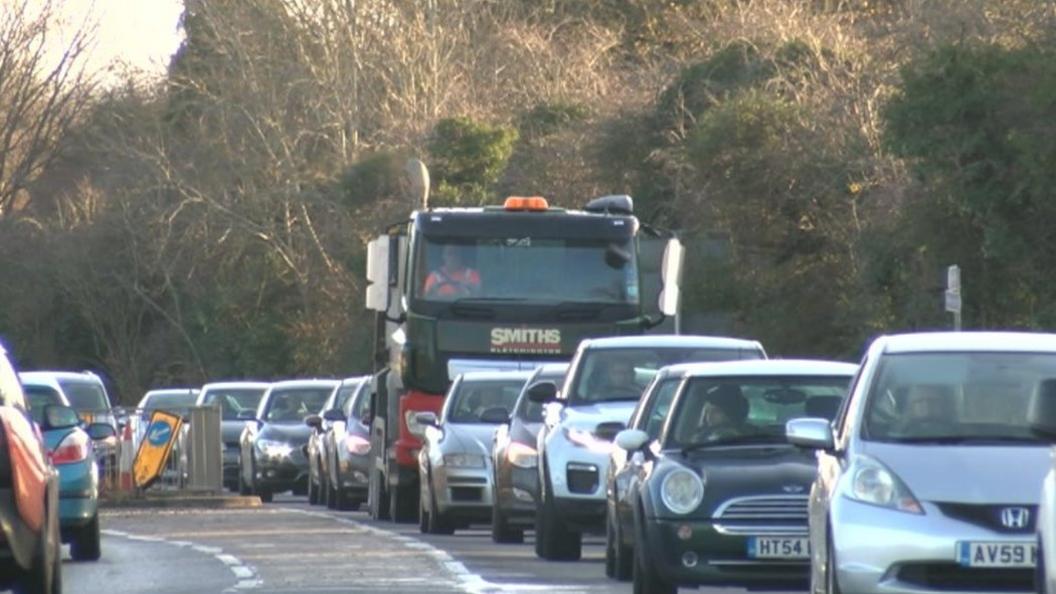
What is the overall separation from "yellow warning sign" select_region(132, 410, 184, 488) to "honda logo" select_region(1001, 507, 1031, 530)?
23416 mm

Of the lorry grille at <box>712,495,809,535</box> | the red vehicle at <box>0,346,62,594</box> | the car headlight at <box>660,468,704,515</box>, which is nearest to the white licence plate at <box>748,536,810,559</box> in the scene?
the lorry grille at <box>712,495,809,535</box>

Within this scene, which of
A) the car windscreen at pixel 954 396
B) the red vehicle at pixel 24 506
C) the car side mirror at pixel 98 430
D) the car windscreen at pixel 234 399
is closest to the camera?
the car windscreen at pixel 954 396

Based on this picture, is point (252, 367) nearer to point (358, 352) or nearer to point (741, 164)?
point (358, 352)

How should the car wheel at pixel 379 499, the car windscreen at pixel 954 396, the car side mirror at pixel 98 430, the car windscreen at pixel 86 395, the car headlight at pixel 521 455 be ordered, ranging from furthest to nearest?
the car windscreen at pixel 86 395, the car wheel at pixel 379 499, the car headlight at pixel 521 455, the car side mirror at pixel 98 430, the car windscreen at pixel 954 396

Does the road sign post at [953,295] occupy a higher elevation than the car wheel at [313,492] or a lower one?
higher

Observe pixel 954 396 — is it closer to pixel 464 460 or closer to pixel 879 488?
pixel 879 488

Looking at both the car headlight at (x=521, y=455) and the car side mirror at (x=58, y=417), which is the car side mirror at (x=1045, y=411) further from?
the car headlight at (x=521, y=455)

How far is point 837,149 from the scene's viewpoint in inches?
1661

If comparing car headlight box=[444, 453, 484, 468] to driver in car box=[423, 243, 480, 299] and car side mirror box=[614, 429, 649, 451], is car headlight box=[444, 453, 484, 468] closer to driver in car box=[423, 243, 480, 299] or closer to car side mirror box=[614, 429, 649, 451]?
driver in car box=[423, 243, 480, 299]

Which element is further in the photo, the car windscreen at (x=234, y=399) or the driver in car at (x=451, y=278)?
the car windscreen at (x=234, y=399)

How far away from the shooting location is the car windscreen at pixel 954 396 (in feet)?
43.3

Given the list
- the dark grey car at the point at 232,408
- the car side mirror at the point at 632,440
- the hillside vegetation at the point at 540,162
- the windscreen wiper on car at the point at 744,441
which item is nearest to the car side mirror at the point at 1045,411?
the windscreen wiper on car at the point at 744,441

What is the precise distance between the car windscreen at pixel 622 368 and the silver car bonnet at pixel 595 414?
144mm

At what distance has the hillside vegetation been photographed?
34.1 meters
